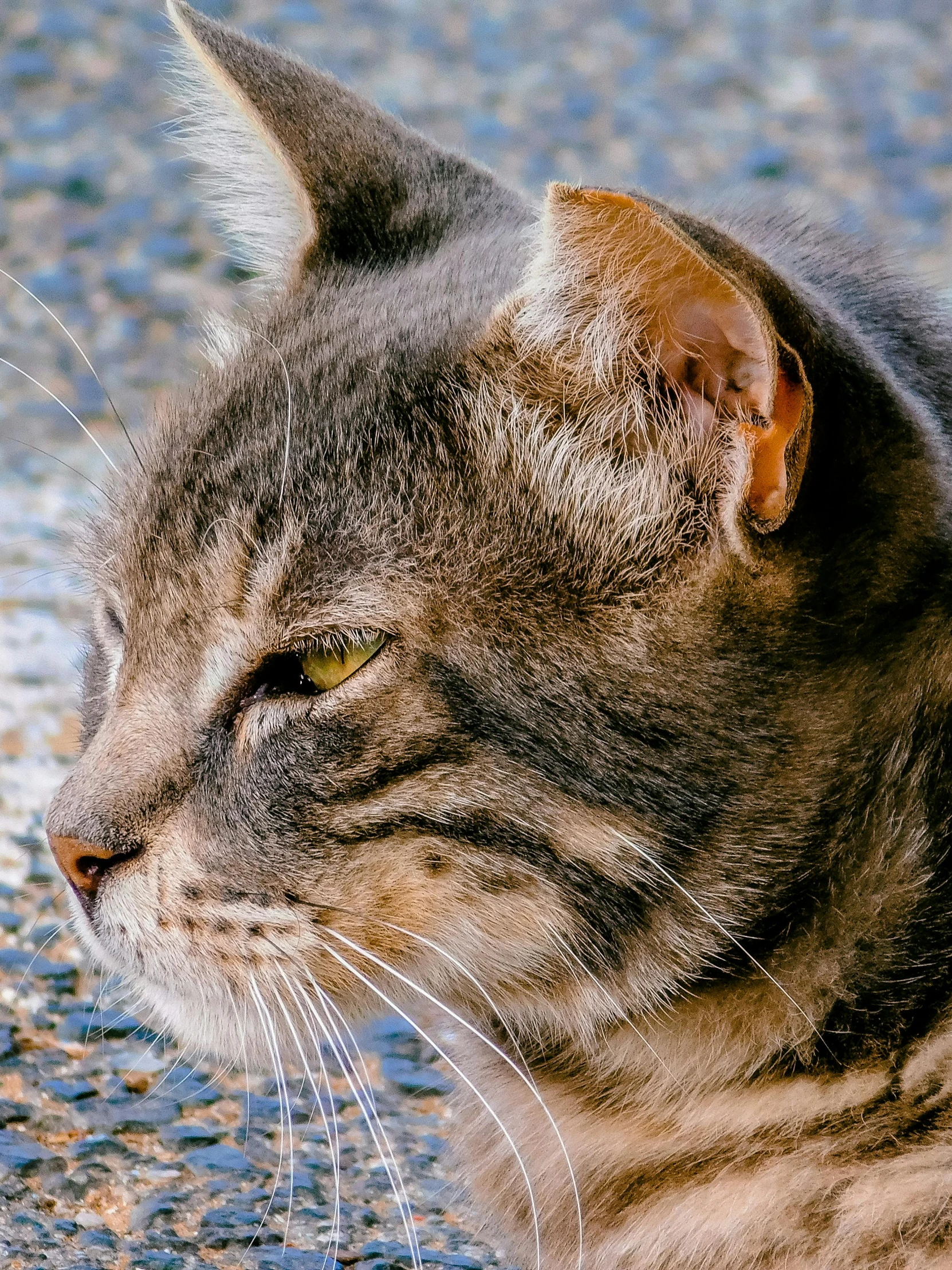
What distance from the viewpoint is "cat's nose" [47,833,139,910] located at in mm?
1346

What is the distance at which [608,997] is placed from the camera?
4.37ft

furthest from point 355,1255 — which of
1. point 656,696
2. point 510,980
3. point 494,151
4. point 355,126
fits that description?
point 494,151

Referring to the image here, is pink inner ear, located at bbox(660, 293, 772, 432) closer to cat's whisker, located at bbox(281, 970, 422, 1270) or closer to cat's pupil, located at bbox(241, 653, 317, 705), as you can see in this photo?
cat's pupil, located at bbox(241, 653, 317, 705)

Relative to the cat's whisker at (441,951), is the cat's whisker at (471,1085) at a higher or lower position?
lower

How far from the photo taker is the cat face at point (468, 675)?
1235mm

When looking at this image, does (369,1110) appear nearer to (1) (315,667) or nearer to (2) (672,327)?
(1) (315,667)

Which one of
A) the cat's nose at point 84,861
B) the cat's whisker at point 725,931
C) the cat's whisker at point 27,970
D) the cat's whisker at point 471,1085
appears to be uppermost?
the cat's whisker at point 725,931

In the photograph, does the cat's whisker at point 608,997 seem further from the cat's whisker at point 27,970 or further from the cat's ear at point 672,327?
the cat's whisker at point 27,970

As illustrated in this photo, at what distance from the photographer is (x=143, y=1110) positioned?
1618mm

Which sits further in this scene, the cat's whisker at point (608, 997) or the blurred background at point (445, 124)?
the blurred background at point (445, 124)

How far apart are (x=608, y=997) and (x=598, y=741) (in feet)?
0.82

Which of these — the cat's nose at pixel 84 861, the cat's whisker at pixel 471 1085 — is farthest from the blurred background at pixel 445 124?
the cat's whisker at pixel 471 1085

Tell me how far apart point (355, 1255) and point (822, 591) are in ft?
2.53

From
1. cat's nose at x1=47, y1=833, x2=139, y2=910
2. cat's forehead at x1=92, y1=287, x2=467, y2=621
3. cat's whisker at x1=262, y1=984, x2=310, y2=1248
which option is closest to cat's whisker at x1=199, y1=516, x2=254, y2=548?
cat's forehead at x1=92, y1=287, x2=467, y2=621
